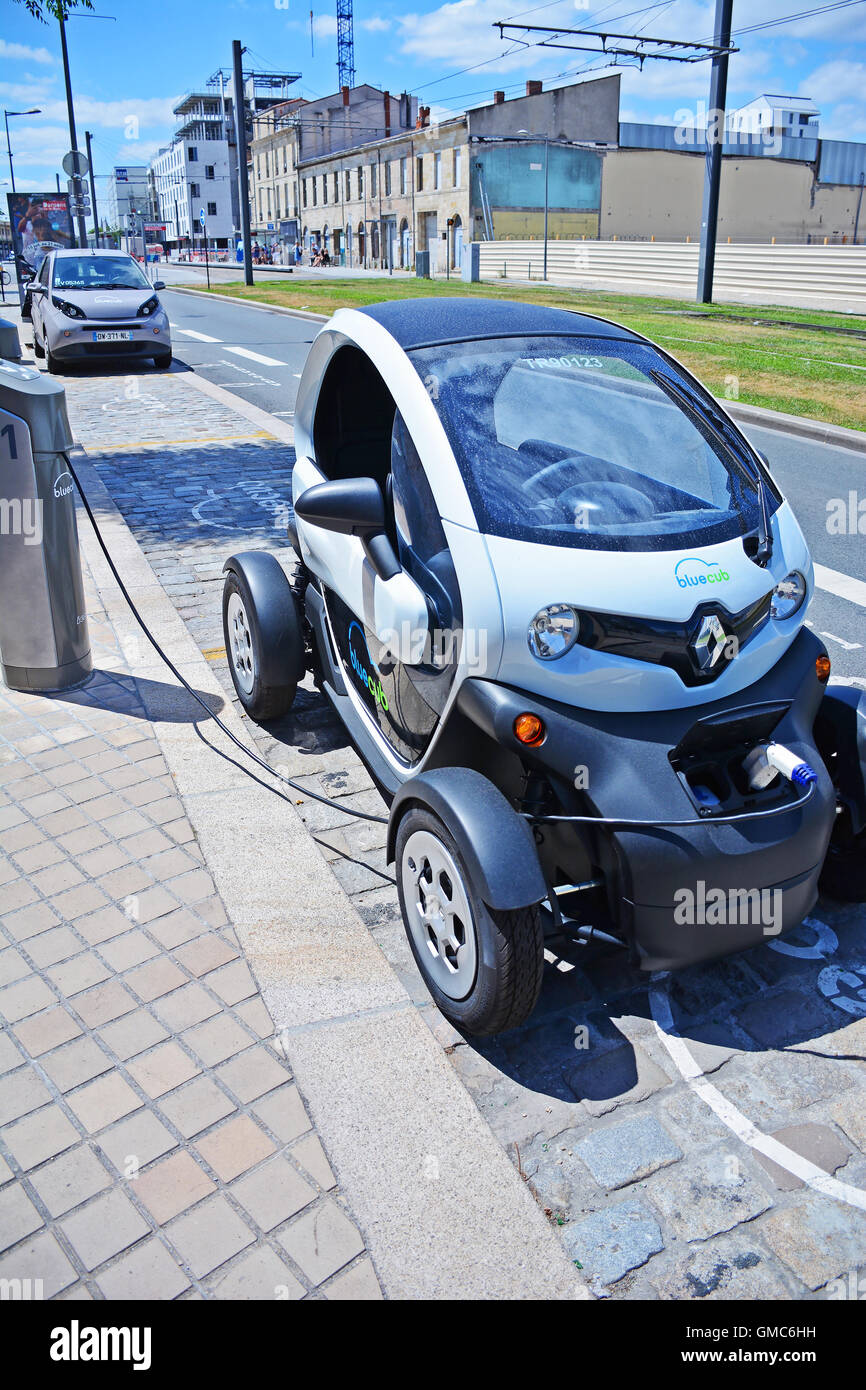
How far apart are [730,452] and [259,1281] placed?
104 inches

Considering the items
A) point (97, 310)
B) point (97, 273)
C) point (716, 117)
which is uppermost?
point (716, 117)

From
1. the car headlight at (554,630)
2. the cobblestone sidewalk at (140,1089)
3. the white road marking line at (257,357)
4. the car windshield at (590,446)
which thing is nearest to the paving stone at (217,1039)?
the cobblestone sidewalk at (140,1089)

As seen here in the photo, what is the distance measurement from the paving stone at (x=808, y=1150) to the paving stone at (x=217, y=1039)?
1.33 metres

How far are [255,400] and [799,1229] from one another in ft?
43.1

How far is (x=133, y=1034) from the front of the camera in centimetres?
281

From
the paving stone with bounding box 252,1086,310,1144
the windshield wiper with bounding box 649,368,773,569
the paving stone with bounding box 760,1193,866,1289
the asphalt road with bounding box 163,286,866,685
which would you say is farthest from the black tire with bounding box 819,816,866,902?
the asphalt road with bounding box 163,286,866,685

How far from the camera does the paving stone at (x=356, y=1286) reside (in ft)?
6.85

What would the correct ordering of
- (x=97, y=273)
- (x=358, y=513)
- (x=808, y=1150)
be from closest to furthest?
(x=808, y=1150), (x=358, y=513), (x=97, y=273)

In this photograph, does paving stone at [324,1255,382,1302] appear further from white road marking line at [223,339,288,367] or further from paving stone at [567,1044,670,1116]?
white road marking line at [223,339,288,367]

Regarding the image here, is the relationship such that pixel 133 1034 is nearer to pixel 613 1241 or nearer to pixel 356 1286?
pixel 356 1286

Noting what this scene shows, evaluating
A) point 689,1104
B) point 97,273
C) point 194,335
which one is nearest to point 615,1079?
point 689,1104

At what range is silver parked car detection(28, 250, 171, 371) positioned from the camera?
1517cm

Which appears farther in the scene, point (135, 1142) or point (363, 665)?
point (363, 665)
